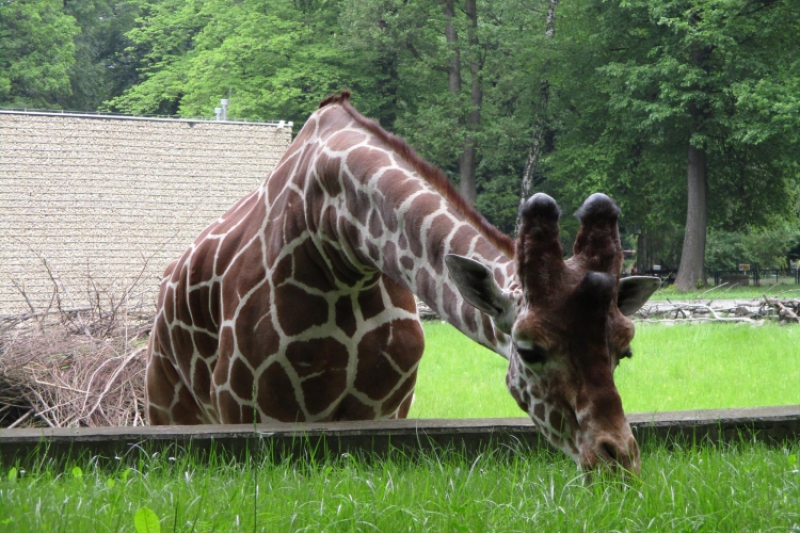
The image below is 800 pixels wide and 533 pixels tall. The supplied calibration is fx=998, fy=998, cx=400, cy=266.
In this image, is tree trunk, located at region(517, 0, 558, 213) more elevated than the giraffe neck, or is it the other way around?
tree trunk, located at region(517, 0, 558, 213)

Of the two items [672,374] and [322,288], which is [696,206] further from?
[322,288]

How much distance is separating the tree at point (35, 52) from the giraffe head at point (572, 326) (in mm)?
46826

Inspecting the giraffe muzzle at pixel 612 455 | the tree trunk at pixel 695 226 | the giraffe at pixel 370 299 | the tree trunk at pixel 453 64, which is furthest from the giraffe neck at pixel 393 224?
the tree trunk at pixel 453 64

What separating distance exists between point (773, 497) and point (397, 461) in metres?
1.44

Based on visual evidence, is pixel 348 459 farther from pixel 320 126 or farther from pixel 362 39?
pixel 362 39

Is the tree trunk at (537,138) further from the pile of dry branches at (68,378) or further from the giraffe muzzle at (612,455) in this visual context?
the giraffe muzzle at (612,455)

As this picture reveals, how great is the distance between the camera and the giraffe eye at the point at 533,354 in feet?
10.6

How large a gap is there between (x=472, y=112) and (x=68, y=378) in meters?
34.8

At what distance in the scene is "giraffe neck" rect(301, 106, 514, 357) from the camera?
3.76m

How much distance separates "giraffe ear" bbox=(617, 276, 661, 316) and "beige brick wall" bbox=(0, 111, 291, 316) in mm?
17175

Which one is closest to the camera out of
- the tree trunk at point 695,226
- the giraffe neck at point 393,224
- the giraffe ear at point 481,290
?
the giraffe ear at point 481,290

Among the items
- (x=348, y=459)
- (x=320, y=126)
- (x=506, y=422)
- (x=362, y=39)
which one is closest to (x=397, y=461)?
(x=348, y=459)

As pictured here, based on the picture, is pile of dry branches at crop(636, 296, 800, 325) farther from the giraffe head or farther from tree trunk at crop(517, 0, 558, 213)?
tree trunk at crop(517, 0, 558, 213)

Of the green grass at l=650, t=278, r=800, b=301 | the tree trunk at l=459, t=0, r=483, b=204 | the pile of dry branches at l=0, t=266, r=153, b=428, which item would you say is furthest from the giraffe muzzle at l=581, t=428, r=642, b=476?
the tree trunk at l=459, t=0, r=483, b=204
